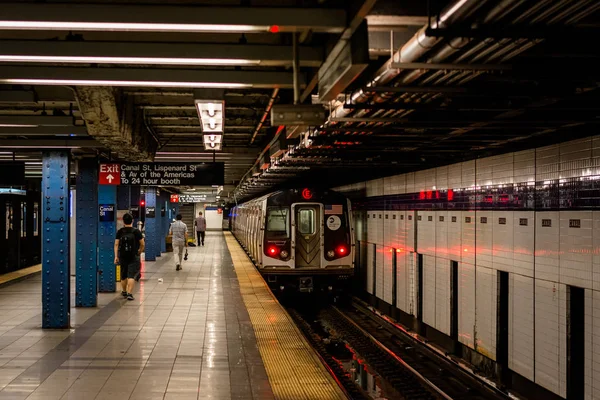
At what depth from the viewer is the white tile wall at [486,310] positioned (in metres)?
8.28

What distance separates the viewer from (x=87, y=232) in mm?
11375

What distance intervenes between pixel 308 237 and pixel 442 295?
489 centimetres

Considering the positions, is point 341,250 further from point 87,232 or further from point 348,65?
point 348,65

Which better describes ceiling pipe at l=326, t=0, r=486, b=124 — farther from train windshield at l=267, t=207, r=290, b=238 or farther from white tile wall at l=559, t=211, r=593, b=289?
train windshield at l=267, t=207, r=290, b=238

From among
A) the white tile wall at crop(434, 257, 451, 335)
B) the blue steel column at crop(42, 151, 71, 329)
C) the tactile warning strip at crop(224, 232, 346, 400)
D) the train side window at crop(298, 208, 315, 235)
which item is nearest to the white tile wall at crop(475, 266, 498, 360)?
the white tile wall at crop(434, 257, 451, 335)

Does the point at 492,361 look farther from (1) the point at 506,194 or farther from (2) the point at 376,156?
(2) the point at 376,156

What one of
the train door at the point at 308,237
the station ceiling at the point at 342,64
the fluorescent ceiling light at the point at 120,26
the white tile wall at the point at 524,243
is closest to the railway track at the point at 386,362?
the train door at the point at 308,237

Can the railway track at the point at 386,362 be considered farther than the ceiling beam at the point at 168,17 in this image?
Yes

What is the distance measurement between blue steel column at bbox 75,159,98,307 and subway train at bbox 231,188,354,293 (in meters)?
4.19

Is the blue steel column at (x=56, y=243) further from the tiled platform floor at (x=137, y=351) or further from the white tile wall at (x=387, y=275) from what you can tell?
the white tile wall at (x=387, y=275)

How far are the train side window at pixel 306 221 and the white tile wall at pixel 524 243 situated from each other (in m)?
7.28

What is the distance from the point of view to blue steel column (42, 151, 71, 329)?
30.0 feet

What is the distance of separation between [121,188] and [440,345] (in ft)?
32.5

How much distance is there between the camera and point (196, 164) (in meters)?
11.3
